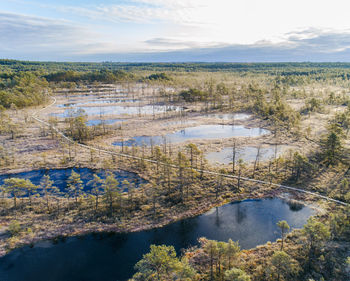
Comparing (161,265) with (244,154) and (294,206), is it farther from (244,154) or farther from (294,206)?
(244,154)

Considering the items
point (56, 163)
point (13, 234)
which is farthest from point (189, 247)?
point (56, 163)

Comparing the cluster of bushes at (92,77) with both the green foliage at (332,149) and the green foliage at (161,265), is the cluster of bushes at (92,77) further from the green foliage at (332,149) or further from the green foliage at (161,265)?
the green foliage at (161,265)

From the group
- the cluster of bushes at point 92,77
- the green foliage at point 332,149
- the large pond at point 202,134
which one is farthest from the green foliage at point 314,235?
the cluster of bushes at point 92,77

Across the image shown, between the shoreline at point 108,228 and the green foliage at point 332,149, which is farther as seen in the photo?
the green foliage at point 332,149

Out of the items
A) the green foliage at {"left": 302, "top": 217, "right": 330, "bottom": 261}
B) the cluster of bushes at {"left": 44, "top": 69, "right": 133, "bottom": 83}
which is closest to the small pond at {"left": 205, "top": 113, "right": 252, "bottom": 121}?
the green foliage at {"left": 302, "top": 217, "right": 330, "bottom": 261}

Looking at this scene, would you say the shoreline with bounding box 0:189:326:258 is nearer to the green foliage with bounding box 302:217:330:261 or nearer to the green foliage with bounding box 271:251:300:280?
the green foliage with bounding box 302:217:330:261

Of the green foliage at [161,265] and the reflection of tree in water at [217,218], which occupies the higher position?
the green foliage at [161,265]

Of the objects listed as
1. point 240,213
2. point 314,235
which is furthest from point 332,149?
point 314,235
